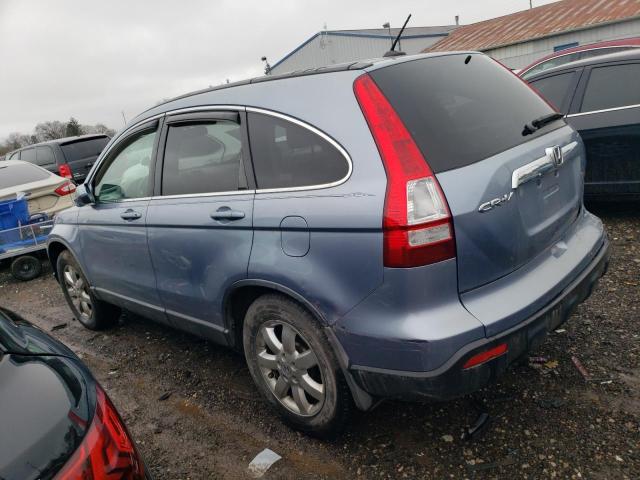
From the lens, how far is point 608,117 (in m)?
4.68

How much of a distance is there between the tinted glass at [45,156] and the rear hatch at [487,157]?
10.9 meters

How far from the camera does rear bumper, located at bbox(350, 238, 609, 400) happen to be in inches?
74.9

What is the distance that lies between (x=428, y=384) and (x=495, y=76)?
1.68m

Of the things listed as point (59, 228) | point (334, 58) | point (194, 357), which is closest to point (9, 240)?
point (59, 228)

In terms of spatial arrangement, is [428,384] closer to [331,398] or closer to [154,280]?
[331,398]

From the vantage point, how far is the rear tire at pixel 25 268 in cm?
667

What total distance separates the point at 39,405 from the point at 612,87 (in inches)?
210

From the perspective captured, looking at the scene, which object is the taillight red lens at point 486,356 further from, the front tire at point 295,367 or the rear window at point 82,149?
the rear window at point 82,149

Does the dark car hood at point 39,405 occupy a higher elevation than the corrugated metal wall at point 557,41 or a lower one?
lower

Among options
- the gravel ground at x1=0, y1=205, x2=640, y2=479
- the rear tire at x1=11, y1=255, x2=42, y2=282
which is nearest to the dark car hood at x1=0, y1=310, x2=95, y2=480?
the gravel ground at x1=0, y1=205, x2=640, y2=479

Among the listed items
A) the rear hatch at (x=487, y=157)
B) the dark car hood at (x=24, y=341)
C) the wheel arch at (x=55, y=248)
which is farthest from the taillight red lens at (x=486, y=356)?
the wheel arch at (x=55, y=248)

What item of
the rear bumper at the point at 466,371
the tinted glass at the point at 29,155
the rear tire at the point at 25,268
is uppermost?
the tinted glass at the point at 29,155

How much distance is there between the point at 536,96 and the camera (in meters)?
2.73

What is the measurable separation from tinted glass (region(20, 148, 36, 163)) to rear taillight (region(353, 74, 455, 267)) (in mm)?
12155
